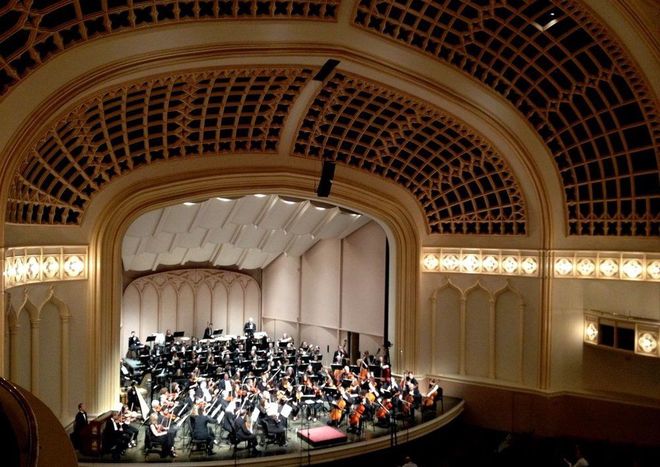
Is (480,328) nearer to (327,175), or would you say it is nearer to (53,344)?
(327,175)

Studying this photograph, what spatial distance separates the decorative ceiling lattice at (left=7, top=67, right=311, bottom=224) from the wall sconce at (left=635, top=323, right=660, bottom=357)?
10649 mm

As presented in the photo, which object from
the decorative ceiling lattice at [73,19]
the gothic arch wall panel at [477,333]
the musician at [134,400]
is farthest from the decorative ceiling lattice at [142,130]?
the gothic arch wall panel at [477,333]

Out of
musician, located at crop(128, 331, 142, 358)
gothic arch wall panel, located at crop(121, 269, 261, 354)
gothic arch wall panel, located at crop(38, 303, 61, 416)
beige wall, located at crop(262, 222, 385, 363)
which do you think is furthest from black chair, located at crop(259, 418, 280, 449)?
gothic arch wall panel, located at crop(121, 269, 261, 354)

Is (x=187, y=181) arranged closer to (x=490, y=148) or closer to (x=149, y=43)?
(x=149, y=43)

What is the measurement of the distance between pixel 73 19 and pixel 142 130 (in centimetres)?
515

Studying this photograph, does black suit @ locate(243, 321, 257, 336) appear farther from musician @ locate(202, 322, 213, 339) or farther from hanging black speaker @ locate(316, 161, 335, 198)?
hanging black speaker @ locate(316, 161, 335, 198)

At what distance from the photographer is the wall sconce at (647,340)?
15.6 meters

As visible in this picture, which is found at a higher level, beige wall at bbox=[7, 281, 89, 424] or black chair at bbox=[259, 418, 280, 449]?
beige wall at bbox=[7, 281, 89, 424]

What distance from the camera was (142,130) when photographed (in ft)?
49.8

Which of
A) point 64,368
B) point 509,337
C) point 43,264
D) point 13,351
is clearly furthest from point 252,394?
point 509,337

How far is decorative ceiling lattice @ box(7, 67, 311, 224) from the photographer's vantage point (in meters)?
13.3

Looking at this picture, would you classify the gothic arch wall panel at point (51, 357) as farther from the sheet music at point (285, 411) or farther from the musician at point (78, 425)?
the sheet music at point (285, 411)

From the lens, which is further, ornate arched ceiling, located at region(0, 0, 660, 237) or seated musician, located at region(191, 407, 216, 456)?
seated musician, located at region(191, 407, 216, 456)

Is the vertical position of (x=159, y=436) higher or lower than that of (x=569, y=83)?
lower
